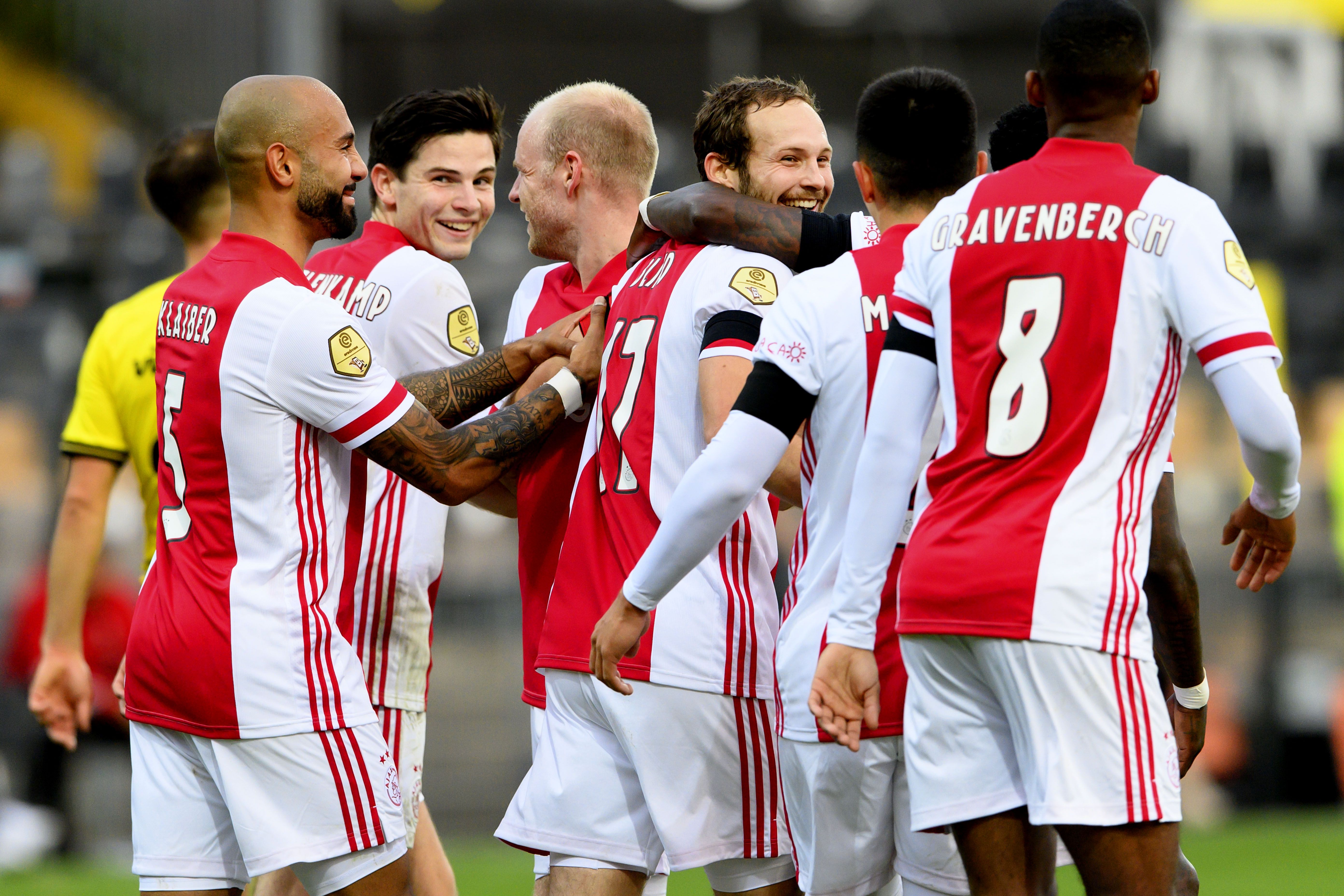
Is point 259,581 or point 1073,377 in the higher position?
point 1073,377

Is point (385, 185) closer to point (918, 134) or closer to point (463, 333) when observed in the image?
point (463, 333)

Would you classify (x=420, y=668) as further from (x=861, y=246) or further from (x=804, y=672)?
(x=861, y=246)

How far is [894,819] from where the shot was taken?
3.50 m

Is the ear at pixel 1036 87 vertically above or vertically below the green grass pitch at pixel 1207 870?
above

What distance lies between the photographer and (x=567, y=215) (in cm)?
425

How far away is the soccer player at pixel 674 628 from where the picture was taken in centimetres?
373

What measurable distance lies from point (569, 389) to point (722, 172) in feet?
2.22

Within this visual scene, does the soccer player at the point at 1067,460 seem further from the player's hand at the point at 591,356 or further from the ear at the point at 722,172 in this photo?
the player's hand at the point at 591,356

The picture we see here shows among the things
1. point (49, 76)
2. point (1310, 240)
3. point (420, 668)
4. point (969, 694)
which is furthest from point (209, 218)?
point (49, 76)

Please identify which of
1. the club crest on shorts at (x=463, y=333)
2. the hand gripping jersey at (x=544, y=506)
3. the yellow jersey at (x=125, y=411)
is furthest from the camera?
the yellow jersey at (x=125, y=411)

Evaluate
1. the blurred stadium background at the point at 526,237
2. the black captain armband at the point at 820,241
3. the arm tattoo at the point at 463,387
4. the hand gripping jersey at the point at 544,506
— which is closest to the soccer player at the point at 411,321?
the arm tattoo at the point at 463,387

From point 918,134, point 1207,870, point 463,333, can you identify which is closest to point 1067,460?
point 918,134

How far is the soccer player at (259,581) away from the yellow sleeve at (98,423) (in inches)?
55.2

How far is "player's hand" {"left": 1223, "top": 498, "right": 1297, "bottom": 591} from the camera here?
3.18m
